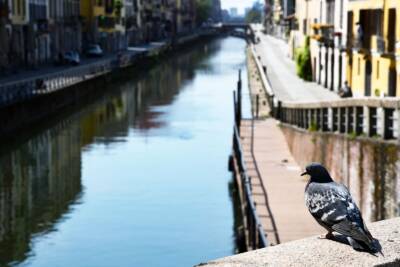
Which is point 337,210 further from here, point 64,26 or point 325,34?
point 64,26

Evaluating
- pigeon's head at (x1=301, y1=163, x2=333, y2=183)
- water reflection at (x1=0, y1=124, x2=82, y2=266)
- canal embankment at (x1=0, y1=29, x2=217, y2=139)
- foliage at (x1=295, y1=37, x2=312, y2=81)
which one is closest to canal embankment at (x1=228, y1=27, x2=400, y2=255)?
water reflection at (x1=0, y1=124, x2=82, y2=266)

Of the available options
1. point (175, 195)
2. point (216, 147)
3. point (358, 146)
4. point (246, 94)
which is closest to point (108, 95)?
point (246, 94)

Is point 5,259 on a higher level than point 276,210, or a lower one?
lower

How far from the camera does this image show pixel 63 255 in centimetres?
2278

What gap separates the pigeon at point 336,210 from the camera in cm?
585

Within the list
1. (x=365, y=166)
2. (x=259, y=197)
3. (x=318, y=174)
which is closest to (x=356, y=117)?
(x=365, y=166)

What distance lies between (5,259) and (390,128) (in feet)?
35.3

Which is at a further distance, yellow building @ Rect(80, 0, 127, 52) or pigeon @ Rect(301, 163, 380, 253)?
yellow building @ Rect(80, 0, 127, 52)

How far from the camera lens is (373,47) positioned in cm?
4247

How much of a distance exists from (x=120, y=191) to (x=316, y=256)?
2582 centimetres

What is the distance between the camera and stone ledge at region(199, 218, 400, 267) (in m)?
5.37

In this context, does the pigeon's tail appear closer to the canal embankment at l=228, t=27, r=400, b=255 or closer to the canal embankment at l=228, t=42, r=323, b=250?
the canal embankment at l=228, t=42, r=323, b=250

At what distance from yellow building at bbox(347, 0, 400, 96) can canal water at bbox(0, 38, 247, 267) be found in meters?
7.86

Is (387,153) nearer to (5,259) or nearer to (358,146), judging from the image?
(358,146)
